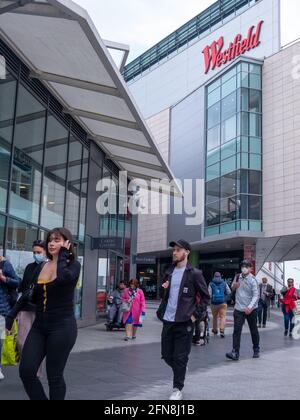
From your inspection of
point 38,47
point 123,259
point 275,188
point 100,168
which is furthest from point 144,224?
point 38,47

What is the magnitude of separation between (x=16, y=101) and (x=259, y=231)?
92.2ft

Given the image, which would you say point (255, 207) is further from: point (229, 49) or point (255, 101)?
point (229, 49)

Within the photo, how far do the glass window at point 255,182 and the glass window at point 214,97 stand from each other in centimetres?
685

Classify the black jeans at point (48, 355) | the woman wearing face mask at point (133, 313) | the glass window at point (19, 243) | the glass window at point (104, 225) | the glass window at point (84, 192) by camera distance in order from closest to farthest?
the black jeans at point (48, 355), the glass window at point (19, 243), the woman wearing face mask at point (133, 313), the glass window at point (84, 192), the glass window at point (104, 225)

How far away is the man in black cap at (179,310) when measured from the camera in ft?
18.3

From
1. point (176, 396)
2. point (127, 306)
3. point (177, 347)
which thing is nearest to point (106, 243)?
point (127, 306)

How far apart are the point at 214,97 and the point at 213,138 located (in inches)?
130

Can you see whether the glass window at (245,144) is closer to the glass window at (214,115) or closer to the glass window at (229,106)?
the glass window at (229,106)

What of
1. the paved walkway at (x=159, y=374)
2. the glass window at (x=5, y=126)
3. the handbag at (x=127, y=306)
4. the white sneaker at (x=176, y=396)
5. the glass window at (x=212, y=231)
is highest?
the glass window at (x=212, y=231)

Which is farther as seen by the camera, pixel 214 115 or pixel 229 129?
pixel 214 115

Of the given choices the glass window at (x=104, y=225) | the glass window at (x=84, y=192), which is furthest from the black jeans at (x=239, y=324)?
the glass window at (x=104, y=225)

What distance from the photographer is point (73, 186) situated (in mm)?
14016

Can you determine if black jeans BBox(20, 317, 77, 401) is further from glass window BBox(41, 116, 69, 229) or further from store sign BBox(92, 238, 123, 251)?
store sign BBox(92, 238, 123, 251)
